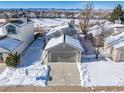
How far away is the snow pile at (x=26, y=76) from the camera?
599 inches

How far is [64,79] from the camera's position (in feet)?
52.4

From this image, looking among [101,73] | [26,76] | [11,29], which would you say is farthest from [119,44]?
[11,29]

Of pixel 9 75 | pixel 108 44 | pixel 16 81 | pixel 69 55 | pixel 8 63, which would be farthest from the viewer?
pixel 108 44

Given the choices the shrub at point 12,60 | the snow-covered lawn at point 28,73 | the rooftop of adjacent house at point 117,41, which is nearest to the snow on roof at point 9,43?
the shrub at point 12,60

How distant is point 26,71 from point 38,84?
289 cm

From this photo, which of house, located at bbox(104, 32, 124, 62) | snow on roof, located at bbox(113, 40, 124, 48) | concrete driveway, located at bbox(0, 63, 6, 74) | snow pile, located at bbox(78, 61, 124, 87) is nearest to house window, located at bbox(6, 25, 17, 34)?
concrete driveway, located at bbox(0, 63, 6, 74)

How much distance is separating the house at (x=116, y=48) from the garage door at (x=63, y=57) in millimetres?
4899

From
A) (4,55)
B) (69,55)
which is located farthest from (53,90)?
(4,55)

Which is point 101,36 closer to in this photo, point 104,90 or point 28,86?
point 104,90

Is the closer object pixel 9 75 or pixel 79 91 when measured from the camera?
pixel 79 91

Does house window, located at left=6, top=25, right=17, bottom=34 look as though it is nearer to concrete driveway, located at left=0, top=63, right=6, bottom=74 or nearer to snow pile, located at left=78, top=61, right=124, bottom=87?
concrete driveway, located at left=0, top=63, right=6, bottom=74

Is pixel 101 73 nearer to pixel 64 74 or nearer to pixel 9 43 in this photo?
pixel 64 74

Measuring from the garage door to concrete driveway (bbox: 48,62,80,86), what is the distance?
49 centimetres

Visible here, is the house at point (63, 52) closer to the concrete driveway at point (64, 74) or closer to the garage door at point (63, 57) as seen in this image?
the garage door at point (63, 57)
